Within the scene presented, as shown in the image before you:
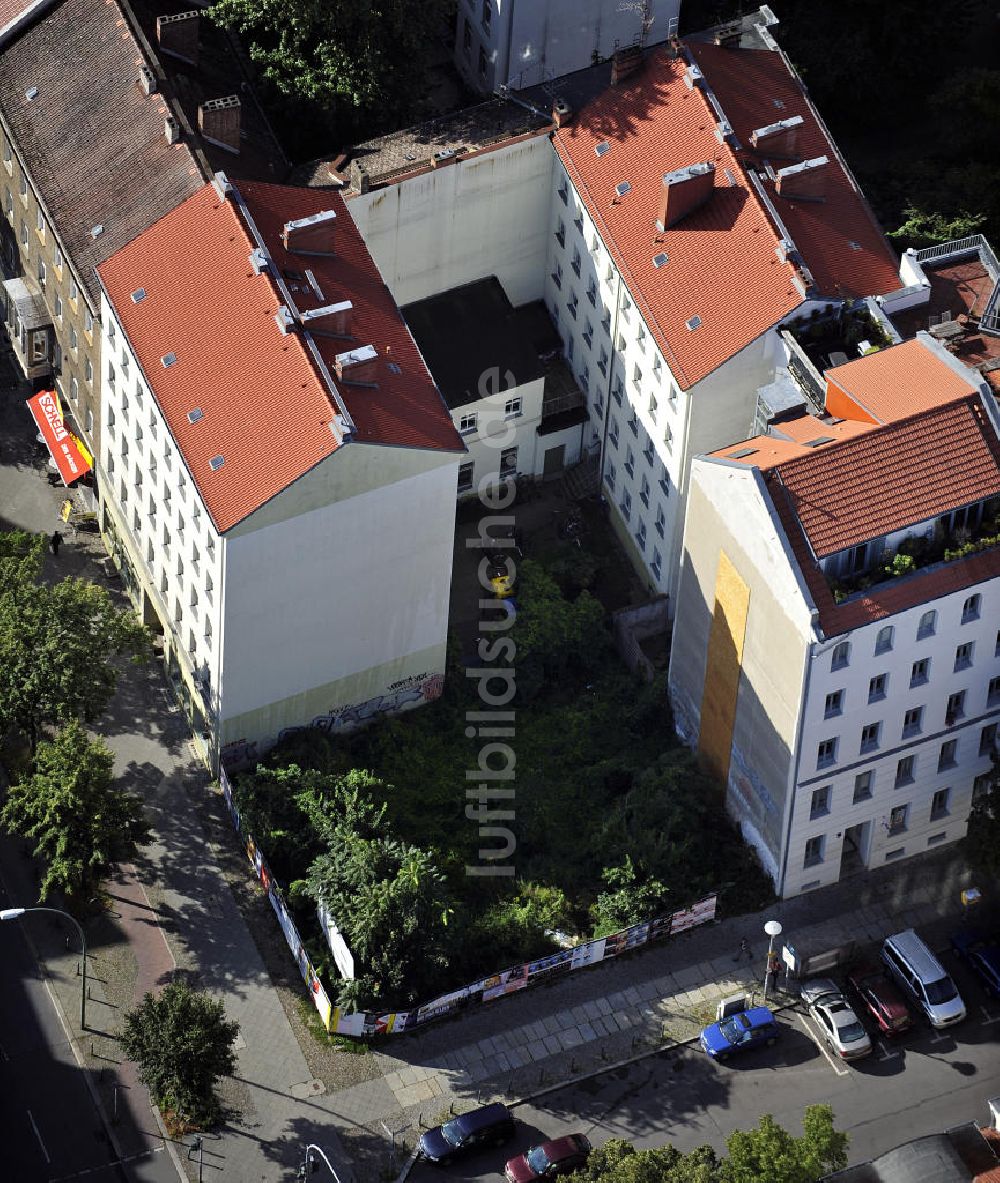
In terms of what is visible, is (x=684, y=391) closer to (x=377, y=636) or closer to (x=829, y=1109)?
(x=377, y=636)

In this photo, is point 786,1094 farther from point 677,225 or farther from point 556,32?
point 556,32

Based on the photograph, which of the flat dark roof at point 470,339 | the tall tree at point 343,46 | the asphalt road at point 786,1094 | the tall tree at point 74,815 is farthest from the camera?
the flat dark roof at point 470,339

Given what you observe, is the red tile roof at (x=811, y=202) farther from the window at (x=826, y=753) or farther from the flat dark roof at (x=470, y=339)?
the window at (x=826, y=753)

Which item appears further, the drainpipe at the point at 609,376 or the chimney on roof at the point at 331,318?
the drainpipe at the point at 609,376

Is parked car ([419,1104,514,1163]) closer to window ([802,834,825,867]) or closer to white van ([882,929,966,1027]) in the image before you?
window ([802,834,825,867])

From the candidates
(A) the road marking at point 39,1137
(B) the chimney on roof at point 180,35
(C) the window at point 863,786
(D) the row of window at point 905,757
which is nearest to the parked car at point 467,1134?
(A) the road marking at point 39,1137

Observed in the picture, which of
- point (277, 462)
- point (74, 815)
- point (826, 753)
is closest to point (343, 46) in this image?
point (277, 462)
